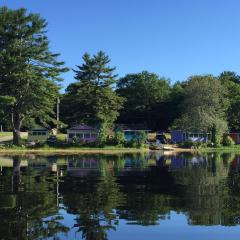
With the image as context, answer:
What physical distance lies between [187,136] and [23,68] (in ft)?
125

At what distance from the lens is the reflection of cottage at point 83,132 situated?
86438 millimetres

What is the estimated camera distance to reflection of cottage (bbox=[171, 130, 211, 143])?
3669 inches

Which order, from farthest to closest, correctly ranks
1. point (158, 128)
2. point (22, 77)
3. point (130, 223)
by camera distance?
1. point (158, 128)
2. point (22, 77)
3. point (130, 223)

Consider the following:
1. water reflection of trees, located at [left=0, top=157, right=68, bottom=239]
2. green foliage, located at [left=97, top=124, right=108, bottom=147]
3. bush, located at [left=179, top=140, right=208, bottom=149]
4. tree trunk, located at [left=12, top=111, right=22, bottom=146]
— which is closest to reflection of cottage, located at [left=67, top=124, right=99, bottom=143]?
green foliage, located at [left=97, top=124, right=108, bottom=147]

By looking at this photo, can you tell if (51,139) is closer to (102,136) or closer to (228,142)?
(102,136)

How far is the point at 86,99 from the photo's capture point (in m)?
88.4

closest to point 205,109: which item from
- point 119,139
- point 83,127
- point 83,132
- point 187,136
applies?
point 187,136

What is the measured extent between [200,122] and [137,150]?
18.9m

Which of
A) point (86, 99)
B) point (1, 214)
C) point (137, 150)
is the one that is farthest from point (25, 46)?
→ point (1, 214)

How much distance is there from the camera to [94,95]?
8850 cm

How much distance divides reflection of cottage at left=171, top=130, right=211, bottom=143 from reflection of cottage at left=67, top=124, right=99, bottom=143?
1805 centimetres

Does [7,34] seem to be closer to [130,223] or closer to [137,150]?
[137,150]

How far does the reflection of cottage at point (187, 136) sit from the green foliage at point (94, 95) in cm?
1445

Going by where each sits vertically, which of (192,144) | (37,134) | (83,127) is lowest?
(192,144)
